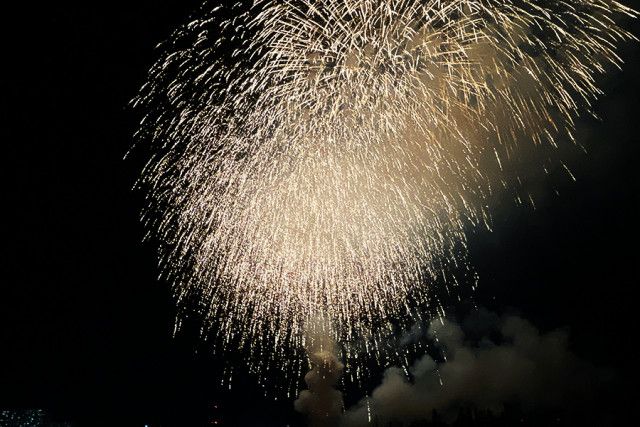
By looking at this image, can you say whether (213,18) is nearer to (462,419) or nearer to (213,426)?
(213,426)

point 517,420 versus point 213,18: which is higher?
point 517,420

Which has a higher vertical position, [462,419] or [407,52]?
[462,419]

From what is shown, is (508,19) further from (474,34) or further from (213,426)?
(213,426)

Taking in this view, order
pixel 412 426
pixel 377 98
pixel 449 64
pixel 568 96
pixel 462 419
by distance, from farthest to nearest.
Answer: pixel 412 426 < pixel 462 419 < pixel 377 98 < pixel 449 64 < pixel 568 96

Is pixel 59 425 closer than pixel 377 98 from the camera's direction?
No

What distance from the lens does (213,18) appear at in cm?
1029

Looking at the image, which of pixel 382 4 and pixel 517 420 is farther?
pixel 517 420

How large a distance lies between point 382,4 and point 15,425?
85.6 m

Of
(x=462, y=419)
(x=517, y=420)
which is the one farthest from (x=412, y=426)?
(x=517, y=420)

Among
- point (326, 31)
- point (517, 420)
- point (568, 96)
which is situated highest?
point (517, 420)

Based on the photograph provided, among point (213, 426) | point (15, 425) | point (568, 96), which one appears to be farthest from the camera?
point (15, 425)

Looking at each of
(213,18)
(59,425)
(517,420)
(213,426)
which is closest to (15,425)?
(59,425)

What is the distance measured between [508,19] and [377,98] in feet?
10.5

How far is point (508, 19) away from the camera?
918cm
